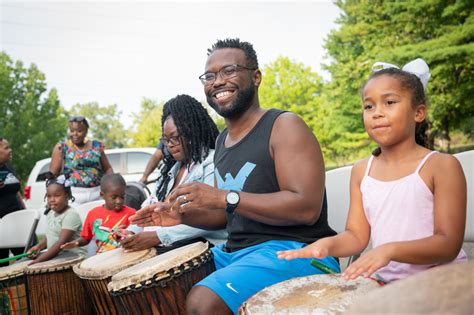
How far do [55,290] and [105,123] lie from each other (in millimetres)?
94863

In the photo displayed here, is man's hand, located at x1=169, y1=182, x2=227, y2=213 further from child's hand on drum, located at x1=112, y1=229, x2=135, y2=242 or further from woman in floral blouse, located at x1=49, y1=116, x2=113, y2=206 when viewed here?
woman in floral blouse, located at x1=49, y1=116, x2=113, y2=206

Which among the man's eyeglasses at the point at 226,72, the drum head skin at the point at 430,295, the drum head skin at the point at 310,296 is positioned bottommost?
the drum head skin at the point at 310,296

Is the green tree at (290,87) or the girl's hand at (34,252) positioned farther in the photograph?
the green tree at (290,87)

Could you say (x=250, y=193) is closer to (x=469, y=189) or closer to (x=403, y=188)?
(x=403, y=188)

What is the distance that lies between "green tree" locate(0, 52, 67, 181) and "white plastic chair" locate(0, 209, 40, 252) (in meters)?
28.6

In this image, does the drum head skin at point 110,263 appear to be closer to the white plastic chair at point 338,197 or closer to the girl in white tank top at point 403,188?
the white plastic chair at point 338,197

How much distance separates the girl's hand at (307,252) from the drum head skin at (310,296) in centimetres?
14

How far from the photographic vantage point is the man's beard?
2.66 meters

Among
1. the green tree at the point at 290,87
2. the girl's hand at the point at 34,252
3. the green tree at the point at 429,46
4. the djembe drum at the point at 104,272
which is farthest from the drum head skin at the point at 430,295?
the green tree at the point at 290,87

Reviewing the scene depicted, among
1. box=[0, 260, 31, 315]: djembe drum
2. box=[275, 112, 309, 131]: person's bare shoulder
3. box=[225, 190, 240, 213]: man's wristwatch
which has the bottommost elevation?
box=[0, 260, 31, 315]: djembe drum

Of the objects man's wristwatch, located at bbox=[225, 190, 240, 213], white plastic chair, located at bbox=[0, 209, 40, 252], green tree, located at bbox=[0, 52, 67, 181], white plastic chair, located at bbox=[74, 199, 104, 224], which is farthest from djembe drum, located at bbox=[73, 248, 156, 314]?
green tree, located at bbox=[0, 52, 67, 181]

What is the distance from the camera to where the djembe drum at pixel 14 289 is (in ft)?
12.7

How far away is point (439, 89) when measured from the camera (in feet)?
66.6

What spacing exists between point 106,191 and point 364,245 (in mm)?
2903
